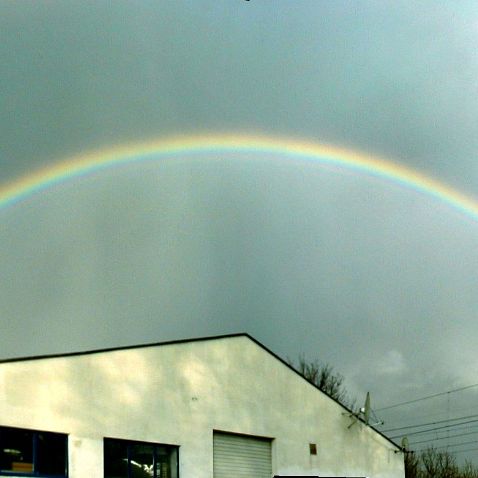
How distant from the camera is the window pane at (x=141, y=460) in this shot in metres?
22.9

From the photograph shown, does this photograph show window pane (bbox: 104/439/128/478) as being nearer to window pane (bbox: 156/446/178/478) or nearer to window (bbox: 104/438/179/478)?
window (bbox: 104/438/179/478)

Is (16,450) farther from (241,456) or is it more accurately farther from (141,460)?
(241,456)

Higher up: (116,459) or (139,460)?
(116,459)

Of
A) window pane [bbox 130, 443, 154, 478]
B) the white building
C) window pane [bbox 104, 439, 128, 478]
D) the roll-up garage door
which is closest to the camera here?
the white building

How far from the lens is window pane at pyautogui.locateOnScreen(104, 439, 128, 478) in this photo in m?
22.0

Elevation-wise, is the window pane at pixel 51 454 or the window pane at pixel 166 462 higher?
the window pane at pixel 51 454

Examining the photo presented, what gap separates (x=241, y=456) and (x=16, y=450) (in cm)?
1029

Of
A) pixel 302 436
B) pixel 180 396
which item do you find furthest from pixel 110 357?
pixel 302 436

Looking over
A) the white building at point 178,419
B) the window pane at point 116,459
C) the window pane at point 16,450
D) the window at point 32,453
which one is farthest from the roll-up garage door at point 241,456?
the window pane at point 16,450

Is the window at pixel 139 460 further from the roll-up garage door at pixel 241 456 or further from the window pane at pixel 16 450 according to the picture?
the window pane at pixel 16 450

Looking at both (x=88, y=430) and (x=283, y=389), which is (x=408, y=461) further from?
(x=88, y=430)

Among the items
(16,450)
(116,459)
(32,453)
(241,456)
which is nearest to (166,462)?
(116,459)

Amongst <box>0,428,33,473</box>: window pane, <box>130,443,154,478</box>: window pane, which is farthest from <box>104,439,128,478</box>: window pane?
<box>0,428,33,473</box>: window pane

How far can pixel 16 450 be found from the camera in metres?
19.3
